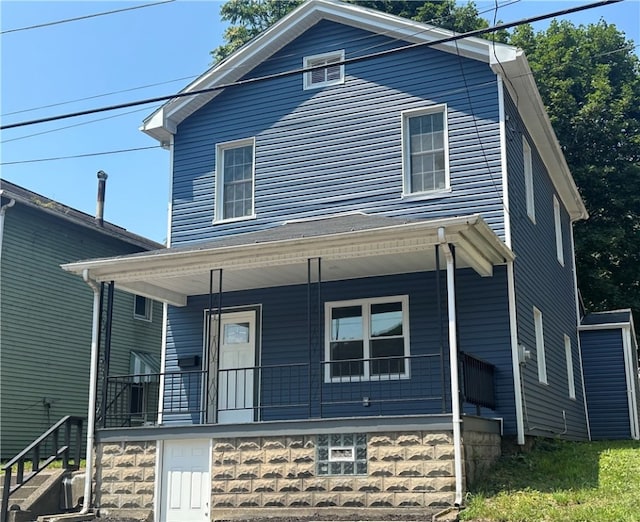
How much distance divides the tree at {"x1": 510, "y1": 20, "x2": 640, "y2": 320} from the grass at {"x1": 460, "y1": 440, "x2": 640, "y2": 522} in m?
14.7

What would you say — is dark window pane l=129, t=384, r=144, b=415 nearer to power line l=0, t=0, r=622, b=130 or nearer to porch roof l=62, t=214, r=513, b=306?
porch roof l=62, t=214, r=513, b=306

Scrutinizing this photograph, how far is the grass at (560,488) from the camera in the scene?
8641mm

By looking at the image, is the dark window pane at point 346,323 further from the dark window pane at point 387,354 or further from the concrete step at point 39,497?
the concrete step at point 39,497

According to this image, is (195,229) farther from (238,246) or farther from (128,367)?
(128,367)

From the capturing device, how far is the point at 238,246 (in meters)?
11.3

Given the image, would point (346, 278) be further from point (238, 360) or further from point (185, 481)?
point (185, 481)

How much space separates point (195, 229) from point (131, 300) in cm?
692

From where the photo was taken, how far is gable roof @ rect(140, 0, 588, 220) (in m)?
13.1

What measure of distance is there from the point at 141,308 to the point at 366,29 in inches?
430

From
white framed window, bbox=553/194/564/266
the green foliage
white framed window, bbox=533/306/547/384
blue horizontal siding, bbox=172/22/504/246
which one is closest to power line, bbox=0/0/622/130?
blue horizontal siding, bbox=172/22/504/246

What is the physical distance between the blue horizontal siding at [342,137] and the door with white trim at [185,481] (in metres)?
4.86

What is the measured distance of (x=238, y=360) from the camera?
1420cm

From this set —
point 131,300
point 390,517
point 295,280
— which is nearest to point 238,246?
point 295,280

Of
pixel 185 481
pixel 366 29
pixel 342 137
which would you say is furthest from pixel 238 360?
pixel 366 29
